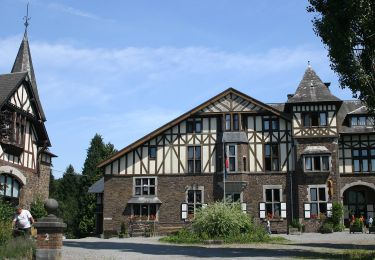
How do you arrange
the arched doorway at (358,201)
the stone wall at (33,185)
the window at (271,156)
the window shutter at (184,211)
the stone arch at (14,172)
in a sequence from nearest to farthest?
the stone arch at (14,172) < the stone wall at (33,185) < the window at (271,156) < the window shutter at (184,211) < the arched doorway at (358,201)

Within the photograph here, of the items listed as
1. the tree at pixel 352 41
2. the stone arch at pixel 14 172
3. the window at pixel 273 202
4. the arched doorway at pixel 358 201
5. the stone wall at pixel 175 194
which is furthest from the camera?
the arched doorway at pixel 358 201

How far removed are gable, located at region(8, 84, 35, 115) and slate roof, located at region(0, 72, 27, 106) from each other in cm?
47

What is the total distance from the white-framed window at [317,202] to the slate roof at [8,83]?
64.5 ft

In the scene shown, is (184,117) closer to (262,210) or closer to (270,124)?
(270,124)

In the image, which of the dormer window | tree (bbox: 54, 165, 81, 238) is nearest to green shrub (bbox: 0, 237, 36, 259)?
the dormer window

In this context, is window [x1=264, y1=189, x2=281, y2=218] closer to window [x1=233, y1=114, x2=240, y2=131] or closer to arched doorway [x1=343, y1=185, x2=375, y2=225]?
window [x1=233, y1=114, x2=240, y2=131]

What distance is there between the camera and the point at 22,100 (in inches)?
1203

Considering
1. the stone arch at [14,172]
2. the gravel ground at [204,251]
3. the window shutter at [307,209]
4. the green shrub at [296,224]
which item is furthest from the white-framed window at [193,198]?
the gravel ground at [204,251]

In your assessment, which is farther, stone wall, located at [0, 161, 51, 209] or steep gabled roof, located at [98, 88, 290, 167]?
steep gabled roof, located at [98, 88, 290, 167]

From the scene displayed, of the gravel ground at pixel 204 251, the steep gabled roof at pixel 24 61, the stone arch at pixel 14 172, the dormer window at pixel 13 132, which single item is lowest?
the gravel ground at pixel 204 251

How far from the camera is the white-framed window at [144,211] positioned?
37.0 metres

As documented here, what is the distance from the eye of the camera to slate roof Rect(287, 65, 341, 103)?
3575 cm

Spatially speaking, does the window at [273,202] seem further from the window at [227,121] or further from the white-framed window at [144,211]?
the white-framed window at [144,211]

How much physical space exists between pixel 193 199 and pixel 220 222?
12657 millimetres
